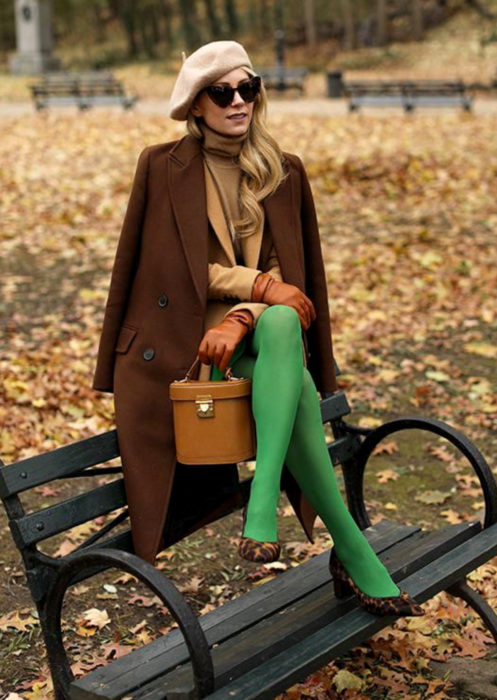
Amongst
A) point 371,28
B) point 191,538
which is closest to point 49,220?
point 191,538

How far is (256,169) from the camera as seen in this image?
3.39 m

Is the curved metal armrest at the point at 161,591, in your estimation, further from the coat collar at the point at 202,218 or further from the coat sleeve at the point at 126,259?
the coat collar at the point at 202,218

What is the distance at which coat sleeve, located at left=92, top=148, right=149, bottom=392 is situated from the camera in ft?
10.9

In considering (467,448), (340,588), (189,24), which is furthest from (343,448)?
(189,24)

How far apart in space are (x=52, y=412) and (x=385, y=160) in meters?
9.05

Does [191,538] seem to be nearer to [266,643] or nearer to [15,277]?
[266,643]

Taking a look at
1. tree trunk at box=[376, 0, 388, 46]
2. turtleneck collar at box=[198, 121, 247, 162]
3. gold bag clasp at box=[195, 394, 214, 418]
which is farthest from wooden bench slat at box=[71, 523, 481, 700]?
tree trunk at box=[376, 0, 388, 46]

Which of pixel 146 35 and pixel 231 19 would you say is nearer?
pixel 231 19

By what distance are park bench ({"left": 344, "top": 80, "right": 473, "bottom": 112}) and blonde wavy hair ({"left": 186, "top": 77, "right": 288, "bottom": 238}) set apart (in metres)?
17.9

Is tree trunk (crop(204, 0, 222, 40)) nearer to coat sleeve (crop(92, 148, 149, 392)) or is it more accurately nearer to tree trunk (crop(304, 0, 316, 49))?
tree trunk (crop(304, 0, 316, 49))

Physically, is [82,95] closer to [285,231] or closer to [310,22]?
[310,22]

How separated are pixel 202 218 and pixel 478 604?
1.54 metres

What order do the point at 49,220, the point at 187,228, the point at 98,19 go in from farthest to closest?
the point at 98,19, the point at 49,220, the point at 187,228

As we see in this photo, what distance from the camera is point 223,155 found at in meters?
3.42
